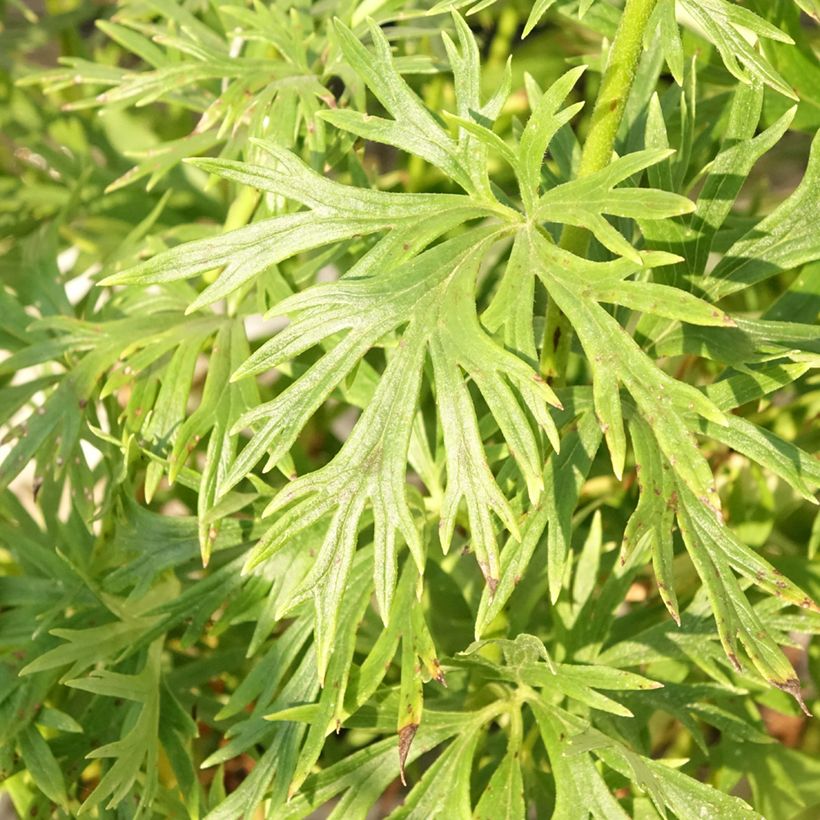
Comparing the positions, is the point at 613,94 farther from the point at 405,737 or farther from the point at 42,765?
the point at 42,765

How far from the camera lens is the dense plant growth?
0.71 m

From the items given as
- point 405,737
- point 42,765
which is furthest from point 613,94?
point 42,765

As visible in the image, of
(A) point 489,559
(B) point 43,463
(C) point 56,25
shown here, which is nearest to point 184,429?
(B) point 43,463

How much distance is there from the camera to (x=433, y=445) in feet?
3.90

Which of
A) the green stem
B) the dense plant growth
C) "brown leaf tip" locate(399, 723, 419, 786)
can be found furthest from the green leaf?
the green stem

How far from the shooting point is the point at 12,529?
1.02 meters

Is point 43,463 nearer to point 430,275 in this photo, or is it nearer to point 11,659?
point 11,659

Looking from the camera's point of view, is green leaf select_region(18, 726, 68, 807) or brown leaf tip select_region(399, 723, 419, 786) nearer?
brown leaf tip select_region(399, 723, 419, 786)

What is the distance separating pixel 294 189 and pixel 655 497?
1.07 feet

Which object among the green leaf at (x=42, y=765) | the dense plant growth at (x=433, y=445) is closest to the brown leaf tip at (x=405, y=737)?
the dense plant growth at (x=433, y=445)

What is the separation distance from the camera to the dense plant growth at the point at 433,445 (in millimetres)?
713

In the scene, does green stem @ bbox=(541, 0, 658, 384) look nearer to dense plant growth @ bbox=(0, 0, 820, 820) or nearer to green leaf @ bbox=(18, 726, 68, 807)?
dense plant growth @ bbox=(0, 0, 820, 820)

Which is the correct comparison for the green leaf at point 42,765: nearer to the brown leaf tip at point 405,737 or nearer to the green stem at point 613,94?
the brown leaf tip at point 405,737

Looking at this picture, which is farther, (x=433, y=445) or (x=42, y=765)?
(x=433, y=445)
